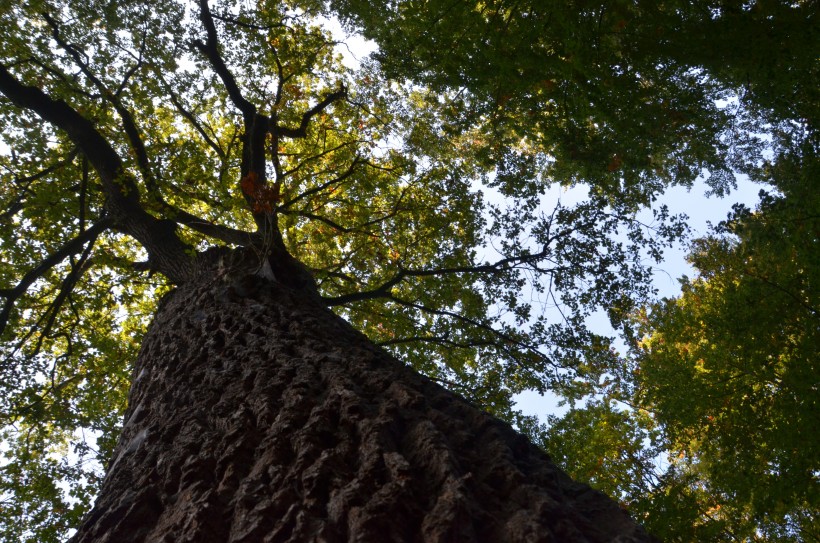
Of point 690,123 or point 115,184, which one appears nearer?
point 115,184

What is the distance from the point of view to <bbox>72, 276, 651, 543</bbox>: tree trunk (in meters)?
1.61

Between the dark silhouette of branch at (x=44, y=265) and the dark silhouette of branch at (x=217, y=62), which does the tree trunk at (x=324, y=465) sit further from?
the dark silhouette of branch at (x=217, y=62)

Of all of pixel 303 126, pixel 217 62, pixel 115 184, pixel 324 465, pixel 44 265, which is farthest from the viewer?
pixel 303 126

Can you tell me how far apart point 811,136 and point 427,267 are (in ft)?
21.7

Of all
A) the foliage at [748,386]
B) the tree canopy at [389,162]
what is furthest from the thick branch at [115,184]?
the foliage at [748,386]

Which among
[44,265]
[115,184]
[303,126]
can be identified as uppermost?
[303,126]

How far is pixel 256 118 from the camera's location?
25.7 feet

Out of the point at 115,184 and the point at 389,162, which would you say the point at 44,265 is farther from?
the point at 389,162

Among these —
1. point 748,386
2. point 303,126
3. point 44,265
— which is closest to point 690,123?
point 748,386

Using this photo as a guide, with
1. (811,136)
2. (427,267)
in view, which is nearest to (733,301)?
(811,136)

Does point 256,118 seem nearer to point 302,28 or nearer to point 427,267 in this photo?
point 302,28

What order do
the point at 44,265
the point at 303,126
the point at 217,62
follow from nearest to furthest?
the point at 44,265, the point at 217,62, the point at 303,126

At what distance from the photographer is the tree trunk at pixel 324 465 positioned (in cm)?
161

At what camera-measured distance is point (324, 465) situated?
193 cm
